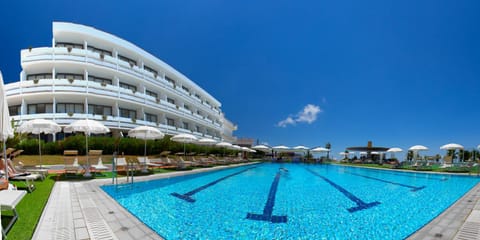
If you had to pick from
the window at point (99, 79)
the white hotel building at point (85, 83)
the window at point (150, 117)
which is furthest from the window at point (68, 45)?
the window at point (150, 117)

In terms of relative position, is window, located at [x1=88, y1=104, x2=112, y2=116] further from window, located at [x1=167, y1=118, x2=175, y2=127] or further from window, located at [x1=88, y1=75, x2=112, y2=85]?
window, located at [x1=167, y1=118, x2=175, y2=127]

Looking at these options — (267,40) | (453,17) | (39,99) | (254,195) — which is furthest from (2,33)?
(453,17)

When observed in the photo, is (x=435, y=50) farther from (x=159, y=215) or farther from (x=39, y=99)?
(x=39, y=99)

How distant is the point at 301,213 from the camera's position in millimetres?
6391

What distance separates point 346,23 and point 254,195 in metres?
21.9

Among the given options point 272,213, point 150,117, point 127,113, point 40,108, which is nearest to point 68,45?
point 40,108

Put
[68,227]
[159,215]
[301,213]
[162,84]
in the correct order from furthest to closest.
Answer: [162,84], [301,213], [159,215], [68,227]

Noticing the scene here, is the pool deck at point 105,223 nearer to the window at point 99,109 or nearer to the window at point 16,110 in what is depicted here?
the window at point 99,109

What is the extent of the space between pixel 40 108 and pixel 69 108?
110 inches

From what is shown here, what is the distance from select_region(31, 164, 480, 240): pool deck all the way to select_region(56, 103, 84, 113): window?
22.2 metres

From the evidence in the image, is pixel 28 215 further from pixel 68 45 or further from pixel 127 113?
pixel 68 45

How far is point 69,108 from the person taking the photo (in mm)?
23031

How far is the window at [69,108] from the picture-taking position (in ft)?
74.3

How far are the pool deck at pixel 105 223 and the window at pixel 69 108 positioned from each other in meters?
22.2
